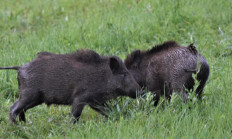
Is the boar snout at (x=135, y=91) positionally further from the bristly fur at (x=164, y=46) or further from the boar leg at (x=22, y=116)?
the boar leg at (x=22, y=116)

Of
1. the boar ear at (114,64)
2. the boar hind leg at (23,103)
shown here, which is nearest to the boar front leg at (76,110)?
the boar hind leg at (23,103)

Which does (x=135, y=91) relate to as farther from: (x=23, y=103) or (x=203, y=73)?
(x=23, y=103)

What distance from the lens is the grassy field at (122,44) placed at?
17.0 ft

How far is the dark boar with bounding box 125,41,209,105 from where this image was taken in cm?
608

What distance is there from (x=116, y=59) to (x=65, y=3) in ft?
19.4

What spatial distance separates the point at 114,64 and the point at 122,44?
2888mm

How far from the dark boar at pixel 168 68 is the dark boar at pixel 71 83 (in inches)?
17.2

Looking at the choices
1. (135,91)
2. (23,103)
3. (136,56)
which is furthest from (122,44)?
(23,103)

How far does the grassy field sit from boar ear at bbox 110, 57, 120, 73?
1.58 feet

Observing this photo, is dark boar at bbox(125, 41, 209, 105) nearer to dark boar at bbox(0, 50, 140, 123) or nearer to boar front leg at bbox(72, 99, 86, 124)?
dark boar at bbox(0, 50, 140, 123)

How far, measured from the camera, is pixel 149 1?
34.3 feet

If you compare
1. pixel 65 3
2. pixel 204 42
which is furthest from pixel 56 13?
pixel 204 42

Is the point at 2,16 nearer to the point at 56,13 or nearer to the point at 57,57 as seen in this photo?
the point at 56,13

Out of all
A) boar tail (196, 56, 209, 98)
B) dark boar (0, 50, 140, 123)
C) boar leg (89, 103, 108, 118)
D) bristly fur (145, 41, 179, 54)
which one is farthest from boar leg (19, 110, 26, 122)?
boar tail (196, 56, 209, 98)
